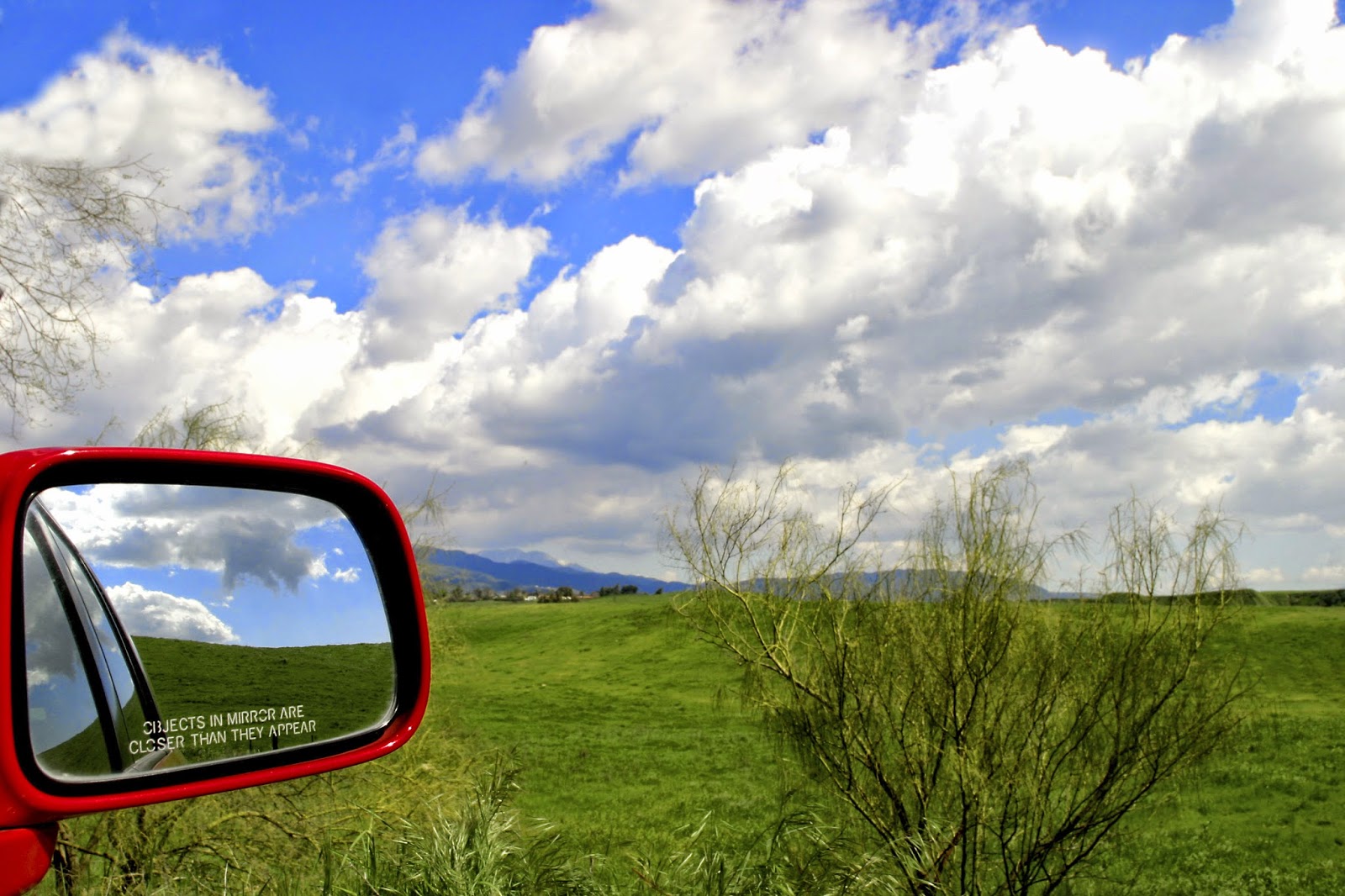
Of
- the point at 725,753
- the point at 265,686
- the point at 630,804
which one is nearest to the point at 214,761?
the point at 265,686

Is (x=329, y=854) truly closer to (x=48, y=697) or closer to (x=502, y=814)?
(x=502, y=814)

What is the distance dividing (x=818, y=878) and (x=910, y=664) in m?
4.12

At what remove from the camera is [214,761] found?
1538 mm

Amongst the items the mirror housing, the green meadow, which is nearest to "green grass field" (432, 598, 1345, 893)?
the green meadow

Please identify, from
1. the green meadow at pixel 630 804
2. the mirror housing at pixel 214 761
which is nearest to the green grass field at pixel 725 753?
the green meadow at pixel 630 804

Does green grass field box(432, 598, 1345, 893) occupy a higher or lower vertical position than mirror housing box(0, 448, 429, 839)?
lower

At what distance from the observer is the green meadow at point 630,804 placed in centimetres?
670

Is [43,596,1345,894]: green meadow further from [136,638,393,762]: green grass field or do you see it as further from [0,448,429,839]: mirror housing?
[0,448,429,839]: mirror housing

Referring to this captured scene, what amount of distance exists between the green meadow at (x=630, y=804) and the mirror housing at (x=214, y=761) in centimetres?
17

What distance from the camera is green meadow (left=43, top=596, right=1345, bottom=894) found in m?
6.70

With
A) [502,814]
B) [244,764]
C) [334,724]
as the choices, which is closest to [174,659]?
[244,764]

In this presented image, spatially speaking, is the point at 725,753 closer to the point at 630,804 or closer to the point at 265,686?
the point at 630,804

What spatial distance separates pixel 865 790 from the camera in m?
11.0

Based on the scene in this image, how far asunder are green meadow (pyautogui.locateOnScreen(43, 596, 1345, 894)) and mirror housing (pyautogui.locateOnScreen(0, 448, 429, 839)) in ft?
0.54
